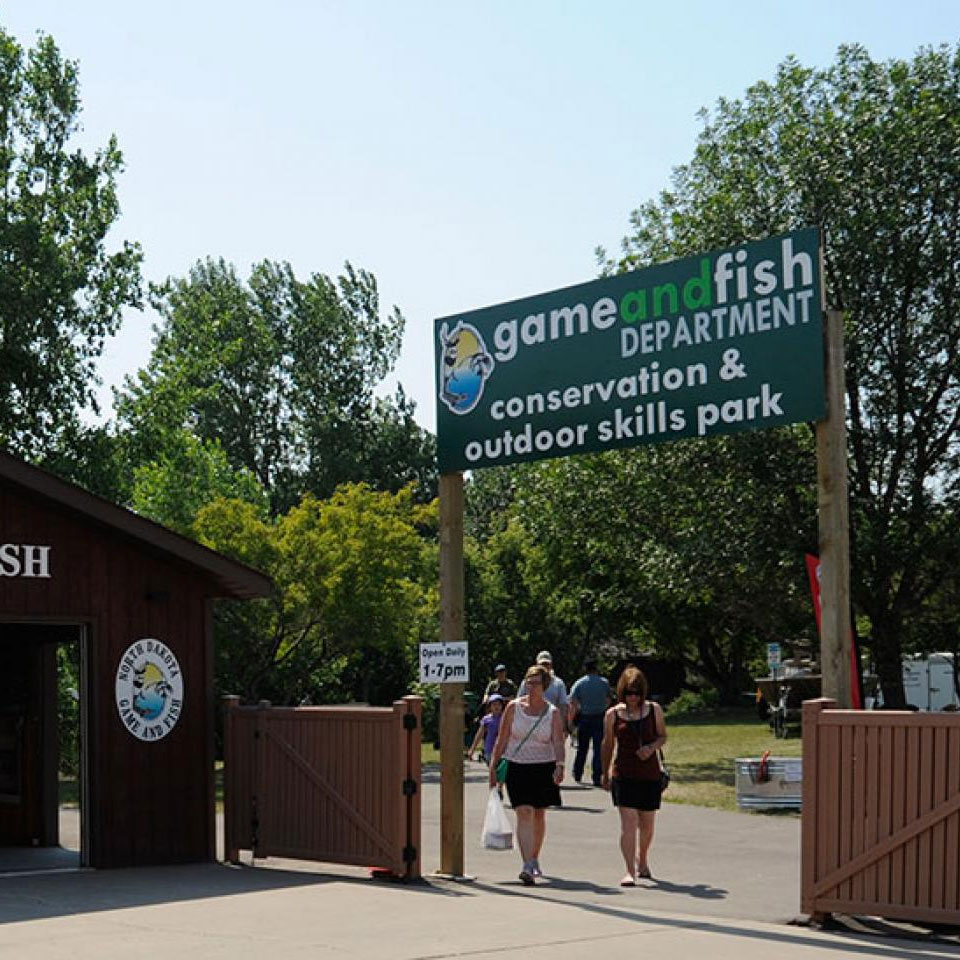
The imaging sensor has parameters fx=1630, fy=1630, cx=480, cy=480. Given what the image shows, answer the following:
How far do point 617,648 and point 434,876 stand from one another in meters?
50.9

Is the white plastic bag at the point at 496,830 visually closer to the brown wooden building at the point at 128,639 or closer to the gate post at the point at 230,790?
the gate post at the point at 230,790

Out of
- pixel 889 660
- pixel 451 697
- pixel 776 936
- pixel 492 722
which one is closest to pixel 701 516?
pixel 889 660

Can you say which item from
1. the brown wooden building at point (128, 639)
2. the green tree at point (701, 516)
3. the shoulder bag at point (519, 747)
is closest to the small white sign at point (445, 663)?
the shoulder bag at point (519, 747)

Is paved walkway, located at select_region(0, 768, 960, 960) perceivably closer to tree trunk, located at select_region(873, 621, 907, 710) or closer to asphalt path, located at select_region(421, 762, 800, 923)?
asphalt path, located at select_region(421, 762, 800, 923)

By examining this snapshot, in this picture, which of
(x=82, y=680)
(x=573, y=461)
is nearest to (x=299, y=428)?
(x=573, y=461)

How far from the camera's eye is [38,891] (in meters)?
12.2

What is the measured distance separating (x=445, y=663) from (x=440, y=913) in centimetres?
268

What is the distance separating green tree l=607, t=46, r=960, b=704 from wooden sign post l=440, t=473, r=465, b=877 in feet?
44.4

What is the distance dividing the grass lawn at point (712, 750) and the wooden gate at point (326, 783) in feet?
21.0

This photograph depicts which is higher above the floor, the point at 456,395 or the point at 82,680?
the point at 456,395

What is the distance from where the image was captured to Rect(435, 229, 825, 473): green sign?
11.3m

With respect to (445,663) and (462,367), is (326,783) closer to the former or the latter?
(445,663)

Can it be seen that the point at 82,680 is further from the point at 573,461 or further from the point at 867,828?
the point at 573,461

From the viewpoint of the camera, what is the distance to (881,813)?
10.2 meters
